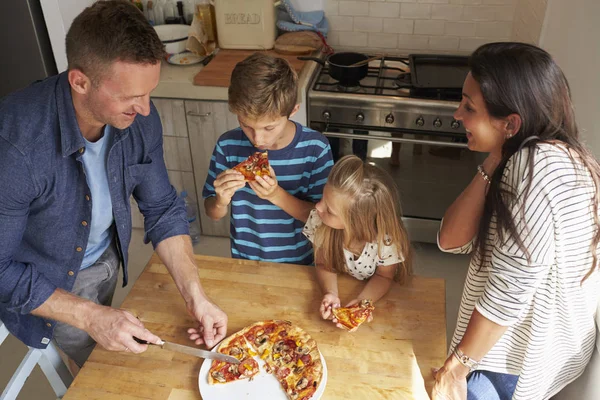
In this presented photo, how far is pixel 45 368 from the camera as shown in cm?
165

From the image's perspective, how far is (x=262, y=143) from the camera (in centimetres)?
179

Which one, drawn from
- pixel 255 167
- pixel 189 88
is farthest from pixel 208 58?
pixel 255 167

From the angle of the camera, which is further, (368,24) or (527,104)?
(368,24)

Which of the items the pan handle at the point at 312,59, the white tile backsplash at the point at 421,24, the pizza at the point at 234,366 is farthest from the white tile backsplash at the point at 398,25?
the pizza at the point at 234,366

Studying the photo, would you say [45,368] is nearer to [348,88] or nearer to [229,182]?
[229,182]

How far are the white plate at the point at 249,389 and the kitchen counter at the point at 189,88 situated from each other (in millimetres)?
1735

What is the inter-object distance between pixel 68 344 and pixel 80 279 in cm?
24

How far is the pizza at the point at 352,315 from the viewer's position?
151cm

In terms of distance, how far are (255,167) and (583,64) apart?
51.7 inches

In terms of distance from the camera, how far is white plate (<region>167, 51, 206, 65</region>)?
10.3 ft

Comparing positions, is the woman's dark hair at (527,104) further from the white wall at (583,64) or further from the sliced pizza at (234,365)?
the sliced pizza at (234,365)

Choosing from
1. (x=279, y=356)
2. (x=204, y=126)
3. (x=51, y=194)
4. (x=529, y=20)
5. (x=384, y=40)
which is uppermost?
(x=529, y=20)

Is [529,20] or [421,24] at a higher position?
[529,20]

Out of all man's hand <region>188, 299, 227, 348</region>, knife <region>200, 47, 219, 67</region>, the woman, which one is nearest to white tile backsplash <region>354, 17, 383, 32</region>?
knife <region>200, 47, 219, 67</region>
